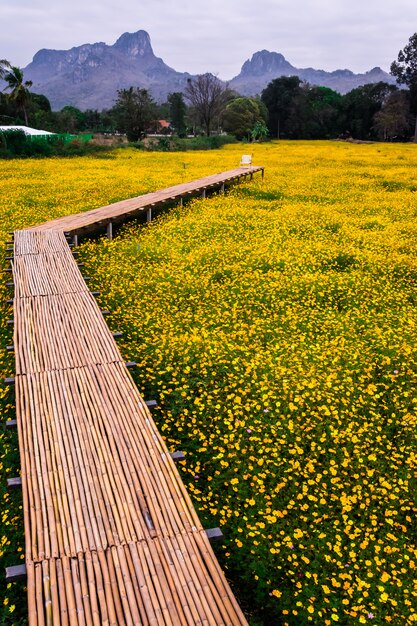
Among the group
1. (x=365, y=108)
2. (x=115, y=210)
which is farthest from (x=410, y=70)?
(x=115, y=210)

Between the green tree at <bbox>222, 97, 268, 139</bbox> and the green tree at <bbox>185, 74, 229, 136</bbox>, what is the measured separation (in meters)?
1.71

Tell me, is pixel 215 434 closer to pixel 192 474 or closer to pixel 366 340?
pixel 192 474

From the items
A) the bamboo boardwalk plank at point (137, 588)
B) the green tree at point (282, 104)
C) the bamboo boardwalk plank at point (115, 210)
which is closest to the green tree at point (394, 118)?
the green tree at point (282, 104)

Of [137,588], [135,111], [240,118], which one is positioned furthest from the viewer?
[240,118]

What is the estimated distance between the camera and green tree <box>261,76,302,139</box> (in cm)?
7619

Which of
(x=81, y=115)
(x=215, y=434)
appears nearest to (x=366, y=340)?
(x=215, y=434)

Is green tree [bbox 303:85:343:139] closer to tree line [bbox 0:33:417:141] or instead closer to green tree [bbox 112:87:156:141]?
tree line [bbox 0:33:417:141]

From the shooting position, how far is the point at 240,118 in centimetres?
6744

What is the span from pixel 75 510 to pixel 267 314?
20.9 ft

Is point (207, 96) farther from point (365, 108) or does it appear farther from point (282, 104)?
point (365, 108)

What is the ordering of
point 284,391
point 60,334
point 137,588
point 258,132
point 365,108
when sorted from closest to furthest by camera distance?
point 137,588
point 284,391
point 60,334
point 258,132
point 365,108

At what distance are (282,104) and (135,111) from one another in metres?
34.2

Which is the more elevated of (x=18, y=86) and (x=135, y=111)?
(x=18, y=86)

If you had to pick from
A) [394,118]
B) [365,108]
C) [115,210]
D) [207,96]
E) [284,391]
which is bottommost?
[284,391]
